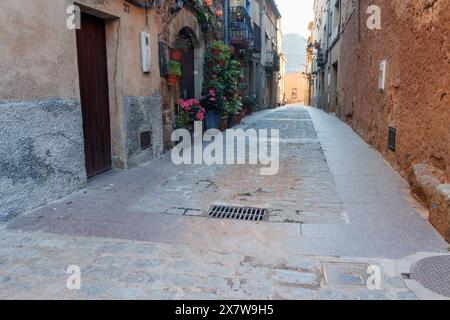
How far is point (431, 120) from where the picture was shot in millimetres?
3854

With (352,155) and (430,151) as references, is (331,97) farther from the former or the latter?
(430,151)

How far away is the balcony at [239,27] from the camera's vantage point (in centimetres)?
1262

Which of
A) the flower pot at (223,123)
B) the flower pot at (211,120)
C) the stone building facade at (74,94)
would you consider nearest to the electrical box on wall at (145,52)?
the stone building facade at (74,94)

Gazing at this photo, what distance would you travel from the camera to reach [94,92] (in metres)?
5.11

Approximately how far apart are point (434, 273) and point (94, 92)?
4332 millimetres

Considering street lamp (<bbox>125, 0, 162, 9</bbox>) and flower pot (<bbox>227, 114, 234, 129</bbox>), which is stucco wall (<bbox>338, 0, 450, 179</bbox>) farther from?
flower pot (<bbox>227, 114, 234, 129</bbox>)

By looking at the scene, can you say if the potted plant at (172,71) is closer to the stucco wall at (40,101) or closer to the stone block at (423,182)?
the stucco wall at (40,101)

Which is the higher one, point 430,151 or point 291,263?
point 430,151

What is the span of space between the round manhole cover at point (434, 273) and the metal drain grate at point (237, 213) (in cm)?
A: 139

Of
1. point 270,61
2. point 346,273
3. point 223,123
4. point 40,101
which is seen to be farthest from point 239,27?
point 270,61

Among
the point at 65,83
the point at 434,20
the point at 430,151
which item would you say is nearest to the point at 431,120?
the point at 430,151

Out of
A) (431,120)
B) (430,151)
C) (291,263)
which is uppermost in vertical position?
(431,120)

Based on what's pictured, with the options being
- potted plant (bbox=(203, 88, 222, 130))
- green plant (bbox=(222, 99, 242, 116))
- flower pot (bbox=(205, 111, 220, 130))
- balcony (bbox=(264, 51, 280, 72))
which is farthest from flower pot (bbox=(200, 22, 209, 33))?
balcony (bbox=(264, 51, 280, 72))

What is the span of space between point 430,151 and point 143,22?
4.31 meters
